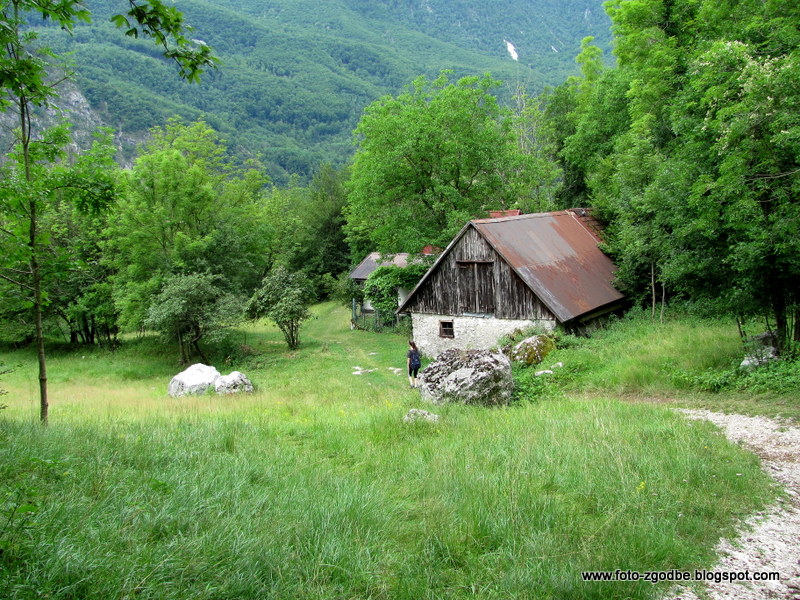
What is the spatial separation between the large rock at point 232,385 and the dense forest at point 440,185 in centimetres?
631

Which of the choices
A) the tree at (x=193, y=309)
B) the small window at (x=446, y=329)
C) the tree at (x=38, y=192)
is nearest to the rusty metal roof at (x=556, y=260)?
the small window at (x=446, y=329)

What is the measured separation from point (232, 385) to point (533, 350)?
36.2ft

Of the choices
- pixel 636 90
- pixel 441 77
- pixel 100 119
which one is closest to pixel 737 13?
pixel 636 90

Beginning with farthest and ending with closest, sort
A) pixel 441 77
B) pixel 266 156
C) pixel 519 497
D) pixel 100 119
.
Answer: pixel 266 156 → pixel 100 119 → pixel 441 77 → pixel 519 497

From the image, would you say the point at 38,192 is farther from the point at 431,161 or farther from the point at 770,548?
the point at 431,161

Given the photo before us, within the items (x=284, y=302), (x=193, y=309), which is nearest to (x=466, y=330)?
(x=284, y=302)

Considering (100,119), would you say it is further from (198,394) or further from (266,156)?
(198,394)

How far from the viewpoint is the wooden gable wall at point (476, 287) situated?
2066cm

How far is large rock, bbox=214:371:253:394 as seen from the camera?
18945mm

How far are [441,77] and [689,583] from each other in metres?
29.3

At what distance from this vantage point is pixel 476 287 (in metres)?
22.2

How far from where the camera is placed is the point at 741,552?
4535mm

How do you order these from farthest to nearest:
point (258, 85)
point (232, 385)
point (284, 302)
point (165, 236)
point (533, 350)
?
1. point (258, 85)
2. point (165, 236)
3. point (284, 302)
4. point (232, 385)
5. point (533, 350)

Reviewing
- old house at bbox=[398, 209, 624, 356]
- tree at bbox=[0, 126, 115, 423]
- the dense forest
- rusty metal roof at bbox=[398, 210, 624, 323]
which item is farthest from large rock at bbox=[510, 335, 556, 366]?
tree at bbox=[0, 126, 115, 423]
